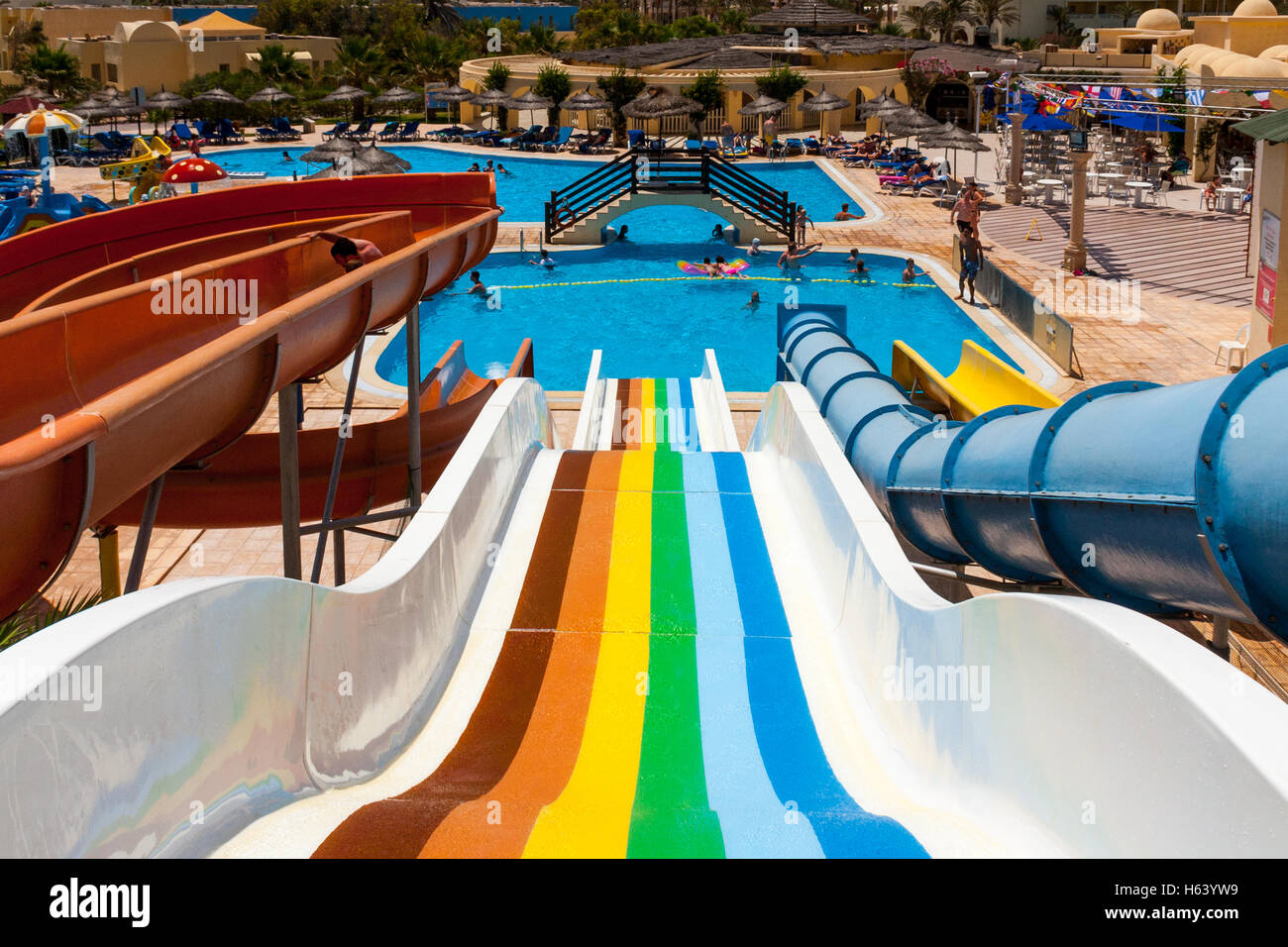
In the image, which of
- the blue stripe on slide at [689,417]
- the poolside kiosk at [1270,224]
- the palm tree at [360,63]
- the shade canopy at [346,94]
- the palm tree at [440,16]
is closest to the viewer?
the poolside kiosk at [1270,224]

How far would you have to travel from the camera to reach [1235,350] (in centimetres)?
1366

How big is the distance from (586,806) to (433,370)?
26.7ft

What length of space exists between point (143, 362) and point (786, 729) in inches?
124

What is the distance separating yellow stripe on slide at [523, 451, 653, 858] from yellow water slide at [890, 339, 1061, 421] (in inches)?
171

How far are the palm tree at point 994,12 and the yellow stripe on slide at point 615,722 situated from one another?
207ft

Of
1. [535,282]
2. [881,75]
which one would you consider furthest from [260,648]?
[881,75]

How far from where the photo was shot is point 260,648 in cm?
338

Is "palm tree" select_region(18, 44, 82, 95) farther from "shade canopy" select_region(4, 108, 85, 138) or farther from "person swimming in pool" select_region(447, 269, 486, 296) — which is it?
"person swimming in pool" select_region(447, 269, 486, 296)

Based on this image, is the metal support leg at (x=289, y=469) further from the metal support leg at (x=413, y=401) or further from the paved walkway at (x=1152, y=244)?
the paved walkway at (x=1152, y=244)

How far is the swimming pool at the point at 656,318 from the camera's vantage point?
1788 centimetres

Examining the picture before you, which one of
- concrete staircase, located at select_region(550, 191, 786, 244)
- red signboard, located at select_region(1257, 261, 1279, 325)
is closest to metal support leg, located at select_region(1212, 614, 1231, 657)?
red signboard, located at select_region(1257, 261, 1279, 325)

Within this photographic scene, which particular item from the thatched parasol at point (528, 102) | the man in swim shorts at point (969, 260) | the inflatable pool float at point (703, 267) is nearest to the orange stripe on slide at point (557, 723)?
the man in swim shorts at point (969, 260)

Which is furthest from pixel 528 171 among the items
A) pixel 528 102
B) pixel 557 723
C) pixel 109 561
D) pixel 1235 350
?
pixel 557 723
